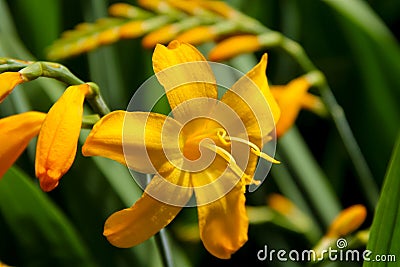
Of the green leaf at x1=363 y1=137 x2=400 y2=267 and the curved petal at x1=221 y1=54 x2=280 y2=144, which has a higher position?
the curved petal at x1=221 y1=54 x2=280 y2=144

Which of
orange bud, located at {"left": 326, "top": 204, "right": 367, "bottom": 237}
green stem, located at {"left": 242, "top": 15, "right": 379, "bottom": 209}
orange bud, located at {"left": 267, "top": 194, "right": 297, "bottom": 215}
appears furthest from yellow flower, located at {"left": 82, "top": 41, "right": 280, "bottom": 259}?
orange bud, located at {"left": 267, "top": 194, "right": 297, "bottom": 215}

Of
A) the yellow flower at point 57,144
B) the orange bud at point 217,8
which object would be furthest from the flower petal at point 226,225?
the orange bud at point 217,8

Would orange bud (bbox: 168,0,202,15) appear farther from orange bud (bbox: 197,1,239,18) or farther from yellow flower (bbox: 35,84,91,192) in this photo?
yellow flower (bbox: 35,84,91,192)

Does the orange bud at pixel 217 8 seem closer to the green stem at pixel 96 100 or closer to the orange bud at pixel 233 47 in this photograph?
the orange bud at pixel 233 47

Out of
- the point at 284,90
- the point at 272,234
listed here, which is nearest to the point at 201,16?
the point at 284,90

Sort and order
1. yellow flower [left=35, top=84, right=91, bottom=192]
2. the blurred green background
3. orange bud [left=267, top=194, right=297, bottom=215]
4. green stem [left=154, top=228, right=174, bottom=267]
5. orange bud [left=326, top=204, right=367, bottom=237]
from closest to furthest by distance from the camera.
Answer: yellow flower [left=35, top=84, right=91, bottom=192]
green stem [left=154, top=228, right=174, bottom=267]
orange bud [left=326, top=204, right=367, bottom=237]
the blurred green background
orange bud [left=267, top=194, right=297, bottom=215]

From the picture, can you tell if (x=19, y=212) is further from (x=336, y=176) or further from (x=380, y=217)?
(x=336, y=176)
